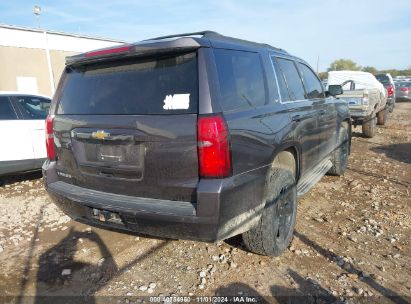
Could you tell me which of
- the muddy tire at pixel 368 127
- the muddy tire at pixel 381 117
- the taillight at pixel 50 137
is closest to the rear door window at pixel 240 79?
the taillight at pixel 50 137

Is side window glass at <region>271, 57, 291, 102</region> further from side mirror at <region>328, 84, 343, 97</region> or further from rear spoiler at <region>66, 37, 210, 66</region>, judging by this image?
side mirror at <region>328, 84, 343, 97</region>

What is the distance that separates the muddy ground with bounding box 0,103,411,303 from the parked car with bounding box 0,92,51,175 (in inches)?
36.1

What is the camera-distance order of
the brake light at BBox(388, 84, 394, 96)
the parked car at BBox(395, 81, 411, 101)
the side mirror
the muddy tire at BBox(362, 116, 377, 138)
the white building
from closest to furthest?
1. the side mirror
2. the muddy tire at BBox(362, 116, 377, 138)
3. the brake light at BBox(388, 84, 394, 96)
4. the white building
5. the parked car at BBox(395, 81, 411, 101)

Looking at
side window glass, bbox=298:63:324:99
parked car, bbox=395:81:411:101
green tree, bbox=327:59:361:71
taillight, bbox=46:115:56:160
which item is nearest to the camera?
taillight, bbox=46:115:56:160

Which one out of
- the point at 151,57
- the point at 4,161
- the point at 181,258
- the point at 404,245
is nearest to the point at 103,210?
the point at 181,258

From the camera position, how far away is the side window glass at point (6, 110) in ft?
18.2

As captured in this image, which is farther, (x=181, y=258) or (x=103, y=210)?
(x=181, y=258)

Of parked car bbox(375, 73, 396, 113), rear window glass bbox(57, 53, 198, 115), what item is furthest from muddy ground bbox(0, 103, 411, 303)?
parked car bbox(375, 73, 396, 113)

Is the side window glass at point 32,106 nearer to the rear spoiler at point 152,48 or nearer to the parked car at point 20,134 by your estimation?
the parked car at point 20,134

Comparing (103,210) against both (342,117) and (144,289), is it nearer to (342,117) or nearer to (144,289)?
(144,289)

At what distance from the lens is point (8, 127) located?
551 centimetres

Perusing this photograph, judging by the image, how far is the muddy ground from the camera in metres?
2.93

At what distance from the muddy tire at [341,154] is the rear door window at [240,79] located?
116 inches

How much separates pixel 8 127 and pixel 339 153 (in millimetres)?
5288
